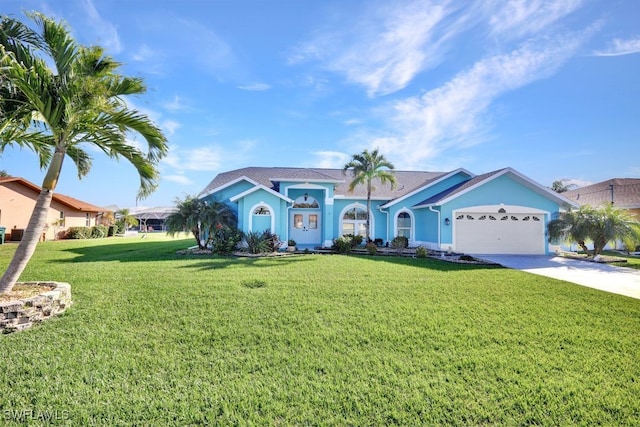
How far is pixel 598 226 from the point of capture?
1516cm

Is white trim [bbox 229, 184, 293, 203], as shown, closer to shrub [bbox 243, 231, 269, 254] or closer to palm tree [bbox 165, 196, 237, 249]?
palm tree [bbox 165, 196, 237, 249]

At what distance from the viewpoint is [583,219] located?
1565cm

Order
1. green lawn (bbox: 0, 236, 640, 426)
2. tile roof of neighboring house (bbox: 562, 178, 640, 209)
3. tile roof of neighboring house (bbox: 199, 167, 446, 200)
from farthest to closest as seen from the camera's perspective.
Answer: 1. tile roof of neighboring house (bbox: 562, 178, 640, 209)
2. tile roof of neighboring house (bbox: 199, 167, 446, 200)
3. green lawn (bbox: 0, 236, 640, 426)

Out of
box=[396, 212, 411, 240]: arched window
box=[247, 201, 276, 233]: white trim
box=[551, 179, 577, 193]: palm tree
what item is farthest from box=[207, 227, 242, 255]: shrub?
box=[551, 179, 577, 193]: palm tree

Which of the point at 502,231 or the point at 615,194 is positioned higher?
the point at 615,194

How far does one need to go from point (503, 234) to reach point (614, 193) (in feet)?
62.7

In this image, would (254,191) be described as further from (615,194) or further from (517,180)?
(615,194)

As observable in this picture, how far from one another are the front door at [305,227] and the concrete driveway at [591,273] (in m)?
12.0

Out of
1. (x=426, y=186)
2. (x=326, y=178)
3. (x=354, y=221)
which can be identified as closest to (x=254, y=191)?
(x=326, y=178)

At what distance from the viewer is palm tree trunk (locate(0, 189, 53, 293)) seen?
6.60m

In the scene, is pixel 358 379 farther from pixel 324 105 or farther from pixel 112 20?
pixel 324 105

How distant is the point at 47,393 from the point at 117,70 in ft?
24.6

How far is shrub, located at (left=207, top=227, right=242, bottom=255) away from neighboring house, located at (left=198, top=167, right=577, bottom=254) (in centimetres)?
123

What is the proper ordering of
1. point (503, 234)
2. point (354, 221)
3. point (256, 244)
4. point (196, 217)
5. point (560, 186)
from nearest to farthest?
point (256, 244) < point (196, 217) < point (503, 234) < point (354, 221) < point (560, 186)
